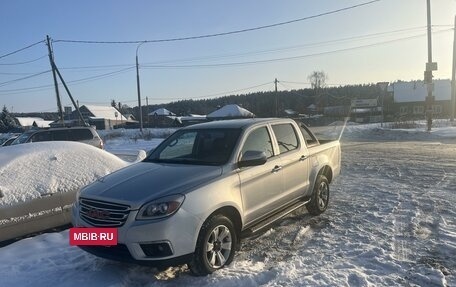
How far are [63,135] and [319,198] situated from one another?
12752 millimetres

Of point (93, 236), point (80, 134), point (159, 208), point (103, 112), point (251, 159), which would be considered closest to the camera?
point (159, 208)

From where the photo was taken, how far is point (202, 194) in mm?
4613

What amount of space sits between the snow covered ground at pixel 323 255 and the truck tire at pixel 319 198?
18 centimetres

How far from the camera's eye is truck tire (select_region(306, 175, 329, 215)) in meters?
7.19

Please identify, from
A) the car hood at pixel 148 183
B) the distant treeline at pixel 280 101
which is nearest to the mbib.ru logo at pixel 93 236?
the car hood at pixel 148 183

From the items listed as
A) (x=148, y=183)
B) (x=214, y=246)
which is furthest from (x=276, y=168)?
(x=148, y=183)

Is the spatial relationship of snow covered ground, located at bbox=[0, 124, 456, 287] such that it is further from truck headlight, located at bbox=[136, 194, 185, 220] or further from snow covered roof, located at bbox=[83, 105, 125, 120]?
snow covered roof, located at bbox=[83, 105, 125, 120]

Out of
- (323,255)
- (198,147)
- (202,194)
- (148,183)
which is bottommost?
(323,255)

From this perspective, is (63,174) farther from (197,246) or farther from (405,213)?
(405,213)

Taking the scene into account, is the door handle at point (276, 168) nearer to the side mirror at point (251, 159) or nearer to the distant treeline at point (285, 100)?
the side mirror at point (251, 159)

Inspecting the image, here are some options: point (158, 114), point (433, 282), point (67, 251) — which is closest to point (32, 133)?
point (67, 251)

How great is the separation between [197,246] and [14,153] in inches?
156

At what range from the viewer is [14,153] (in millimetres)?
6883

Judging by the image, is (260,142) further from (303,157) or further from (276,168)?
(303,157)
